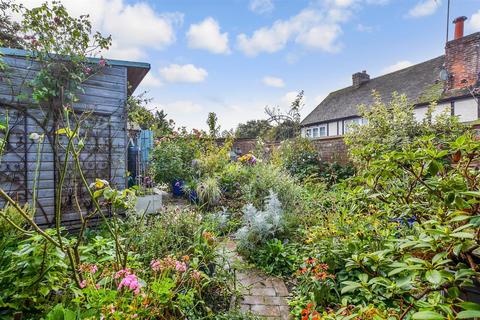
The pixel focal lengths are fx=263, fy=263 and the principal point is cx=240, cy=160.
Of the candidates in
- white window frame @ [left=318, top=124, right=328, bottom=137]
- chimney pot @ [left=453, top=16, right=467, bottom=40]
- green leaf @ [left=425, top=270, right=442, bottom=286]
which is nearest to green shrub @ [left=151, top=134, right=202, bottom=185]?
green leaf @ [left=425, top=270, right=442, bottom=286]

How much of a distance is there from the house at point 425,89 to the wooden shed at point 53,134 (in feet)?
19.8

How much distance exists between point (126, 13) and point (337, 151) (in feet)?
20.1

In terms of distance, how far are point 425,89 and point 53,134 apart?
49.3 feet

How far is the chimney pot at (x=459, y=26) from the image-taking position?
35.2 ft

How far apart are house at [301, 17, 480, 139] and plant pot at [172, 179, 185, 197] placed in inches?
180

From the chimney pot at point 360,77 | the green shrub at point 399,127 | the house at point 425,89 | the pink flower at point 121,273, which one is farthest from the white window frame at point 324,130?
the pink flower at point 121,273

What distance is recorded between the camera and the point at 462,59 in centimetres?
1034

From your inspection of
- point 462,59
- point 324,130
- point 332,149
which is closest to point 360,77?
point 324,130

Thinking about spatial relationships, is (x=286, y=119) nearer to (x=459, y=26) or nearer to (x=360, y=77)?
(x=459, y=26)

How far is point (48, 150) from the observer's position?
3922 mm

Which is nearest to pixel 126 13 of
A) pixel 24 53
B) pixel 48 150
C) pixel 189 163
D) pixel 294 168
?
pixel 24 53

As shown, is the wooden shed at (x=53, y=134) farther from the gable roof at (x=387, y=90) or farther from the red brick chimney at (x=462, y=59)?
the gable roof at (x=387, y=90)

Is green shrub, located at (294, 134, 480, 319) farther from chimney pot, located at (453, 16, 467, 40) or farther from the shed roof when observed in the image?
chimney pot, located at (453, 16, 467, 40)

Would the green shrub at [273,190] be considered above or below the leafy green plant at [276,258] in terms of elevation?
above
